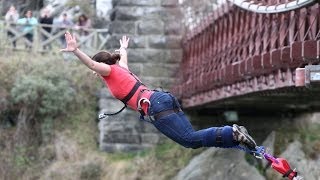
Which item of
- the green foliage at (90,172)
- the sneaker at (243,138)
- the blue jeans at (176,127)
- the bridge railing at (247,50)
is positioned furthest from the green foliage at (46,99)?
the sneaker at (243,138)

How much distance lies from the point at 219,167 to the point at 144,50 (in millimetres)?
3417

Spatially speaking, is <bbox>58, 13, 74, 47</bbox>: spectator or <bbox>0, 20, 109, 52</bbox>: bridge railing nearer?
<bbox>0, 20, 109, 52</bbox>: bridge railing

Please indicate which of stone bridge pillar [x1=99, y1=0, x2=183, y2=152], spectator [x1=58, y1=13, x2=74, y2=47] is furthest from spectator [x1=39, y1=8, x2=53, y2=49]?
stone bridge pillar [x1=99, y1=0, x2=183, y2=152]

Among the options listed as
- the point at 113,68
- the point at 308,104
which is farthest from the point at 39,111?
the point at 113,68

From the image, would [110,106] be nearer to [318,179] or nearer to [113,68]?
[318,179]

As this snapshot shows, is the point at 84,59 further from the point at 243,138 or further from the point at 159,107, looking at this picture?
the point at 243,138

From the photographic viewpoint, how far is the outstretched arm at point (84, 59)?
7836 mm

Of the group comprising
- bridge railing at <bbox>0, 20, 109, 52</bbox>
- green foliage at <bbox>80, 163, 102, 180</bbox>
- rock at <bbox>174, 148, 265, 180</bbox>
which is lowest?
green foliage at <bbox>80, 163, 102, 180</bbox>

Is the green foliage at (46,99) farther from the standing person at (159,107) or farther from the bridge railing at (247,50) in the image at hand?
the standing person at (159,107)

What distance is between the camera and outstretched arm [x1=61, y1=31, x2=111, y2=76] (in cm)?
784

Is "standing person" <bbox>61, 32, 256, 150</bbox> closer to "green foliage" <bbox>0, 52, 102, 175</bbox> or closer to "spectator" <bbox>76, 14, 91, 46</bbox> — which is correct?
"green foliage" <bbox>0, 52, 102, 175</bbox>

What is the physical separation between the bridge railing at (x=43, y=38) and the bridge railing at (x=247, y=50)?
442cm

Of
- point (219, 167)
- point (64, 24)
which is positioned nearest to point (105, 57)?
point (219, 167)

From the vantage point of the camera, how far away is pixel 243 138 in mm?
7680
